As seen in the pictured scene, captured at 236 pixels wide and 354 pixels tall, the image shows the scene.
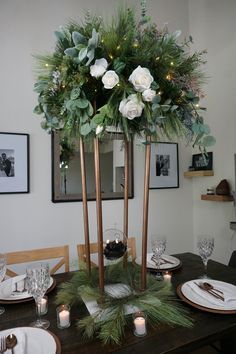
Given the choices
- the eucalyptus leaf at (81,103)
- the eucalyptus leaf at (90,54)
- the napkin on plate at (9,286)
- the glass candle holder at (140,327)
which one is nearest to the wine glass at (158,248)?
the glass candle holder at (140,327)

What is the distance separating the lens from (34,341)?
2.88 feet

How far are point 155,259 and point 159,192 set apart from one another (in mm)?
1326

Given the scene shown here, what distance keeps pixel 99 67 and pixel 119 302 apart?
3.23 ft

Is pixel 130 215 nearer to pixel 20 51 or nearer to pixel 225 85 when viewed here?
pixel 225 85

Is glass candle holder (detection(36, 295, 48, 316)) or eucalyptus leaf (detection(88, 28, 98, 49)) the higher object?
eucalyptus leaf (detection(88, 28, 98, 49))

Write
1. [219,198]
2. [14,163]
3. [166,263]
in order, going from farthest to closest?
1. [219,198]
2. [14,163]
3. [166,263]

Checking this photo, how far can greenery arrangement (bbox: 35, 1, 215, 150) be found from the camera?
902 millimetres

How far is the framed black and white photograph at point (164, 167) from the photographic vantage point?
285 cm

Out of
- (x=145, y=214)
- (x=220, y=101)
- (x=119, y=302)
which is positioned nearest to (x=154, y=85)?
(x=145, y=214)

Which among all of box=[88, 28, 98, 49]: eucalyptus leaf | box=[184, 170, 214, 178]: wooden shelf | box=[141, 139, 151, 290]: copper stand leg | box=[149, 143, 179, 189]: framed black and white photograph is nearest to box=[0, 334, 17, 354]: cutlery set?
box=[141, 139, 151, 290]: copper stand leg

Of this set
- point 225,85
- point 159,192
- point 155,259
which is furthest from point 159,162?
point 155,259

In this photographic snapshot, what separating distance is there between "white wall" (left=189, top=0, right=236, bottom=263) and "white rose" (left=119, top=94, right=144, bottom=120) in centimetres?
190

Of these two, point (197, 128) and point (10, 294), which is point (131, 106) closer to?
point (197, 128)

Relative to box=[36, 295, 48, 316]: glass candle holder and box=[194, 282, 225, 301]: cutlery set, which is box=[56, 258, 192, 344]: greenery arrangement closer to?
box=[36, 295, 48, 316]: glass candle holder
